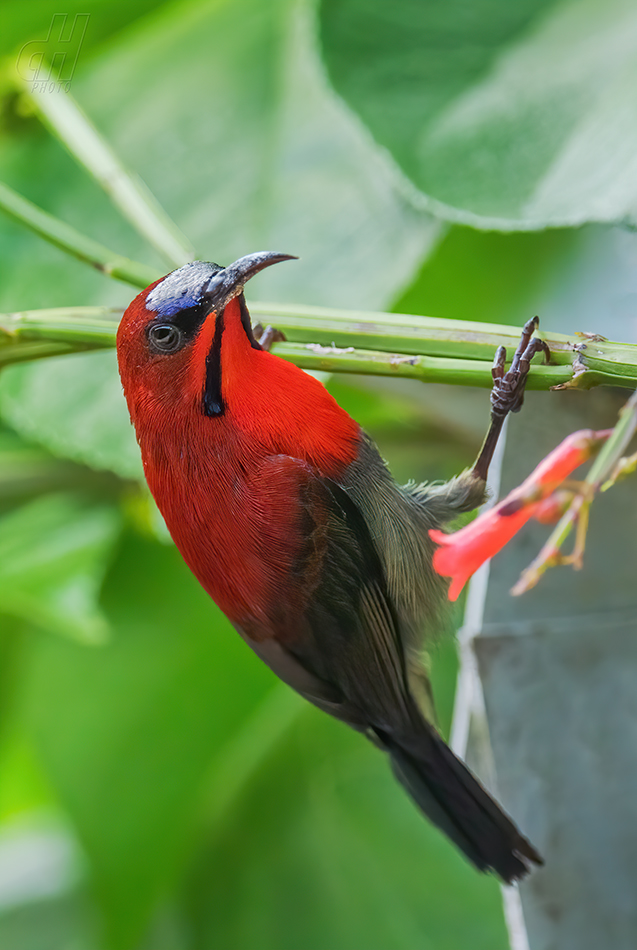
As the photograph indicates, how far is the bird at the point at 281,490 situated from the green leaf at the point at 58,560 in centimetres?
26

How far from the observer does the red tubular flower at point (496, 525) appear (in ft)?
0.76

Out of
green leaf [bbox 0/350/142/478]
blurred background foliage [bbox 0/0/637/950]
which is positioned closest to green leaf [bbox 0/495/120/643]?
blurred background foliage [bbox 0/0/637/950]

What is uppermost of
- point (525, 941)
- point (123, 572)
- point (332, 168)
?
point (332, 168)

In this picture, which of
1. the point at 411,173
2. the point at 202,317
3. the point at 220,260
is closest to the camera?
the point at 202,317

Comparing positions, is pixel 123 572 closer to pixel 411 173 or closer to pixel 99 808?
pixel 99 808

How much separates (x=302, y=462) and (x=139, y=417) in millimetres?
54

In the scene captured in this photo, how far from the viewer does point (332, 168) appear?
1.61 ft

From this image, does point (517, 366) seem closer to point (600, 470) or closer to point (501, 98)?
point (600, 470)

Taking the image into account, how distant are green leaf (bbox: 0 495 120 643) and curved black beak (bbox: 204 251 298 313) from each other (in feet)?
1.04

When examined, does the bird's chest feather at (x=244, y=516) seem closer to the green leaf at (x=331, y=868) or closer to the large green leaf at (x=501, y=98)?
the large green leaf at (x=501, y=98)

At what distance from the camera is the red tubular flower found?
0.23 metres

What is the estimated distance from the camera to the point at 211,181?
19.5 inches

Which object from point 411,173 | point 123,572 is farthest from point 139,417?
point 123,572

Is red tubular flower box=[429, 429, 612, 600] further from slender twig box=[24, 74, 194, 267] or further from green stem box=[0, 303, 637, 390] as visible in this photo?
slender twig box=[24, 74, 194, 267]
